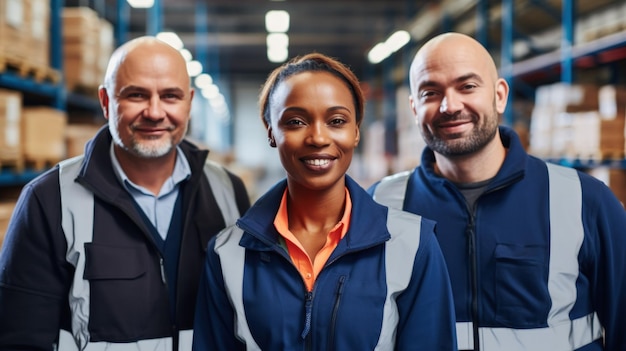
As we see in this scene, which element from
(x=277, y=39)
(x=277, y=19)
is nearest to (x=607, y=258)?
(x=277, y=19)

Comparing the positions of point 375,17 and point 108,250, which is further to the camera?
point 375,17

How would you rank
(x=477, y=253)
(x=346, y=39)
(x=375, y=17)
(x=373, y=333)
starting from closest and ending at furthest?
1. (x=373, y=333)
2. (x=477, y=253)
3. (x=375, y=17)
4. (x=346, y=39)

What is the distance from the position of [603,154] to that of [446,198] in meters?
4.33

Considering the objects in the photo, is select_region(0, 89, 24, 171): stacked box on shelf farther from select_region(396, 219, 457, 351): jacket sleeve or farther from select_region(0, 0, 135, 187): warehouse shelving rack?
select_region(396, 219, 457, 351): jacket sleeve

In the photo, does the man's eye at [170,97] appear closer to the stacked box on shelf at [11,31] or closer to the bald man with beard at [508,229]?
the bald man with beard at [508,229]

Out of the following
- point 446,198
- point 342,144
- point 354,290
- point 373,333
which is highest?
point 342,144

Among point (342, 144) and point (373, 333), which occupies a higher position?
point (342, 144)

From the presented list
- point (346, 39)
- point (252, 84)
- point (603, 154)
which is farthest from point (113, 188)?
point (252, 84)

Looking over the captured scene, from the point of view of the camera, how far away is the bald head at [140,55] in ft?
8.47

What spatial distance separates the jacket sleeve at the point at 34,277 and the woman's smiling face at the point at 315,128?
107cm

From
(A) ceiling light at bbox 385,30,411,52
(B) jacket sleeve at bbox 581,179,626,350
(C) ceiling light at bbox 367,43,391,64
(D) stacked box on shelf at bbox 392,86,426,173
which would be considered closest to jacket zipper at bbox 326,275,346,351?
(B) jacket sleeve at bbox 581,179,626,350

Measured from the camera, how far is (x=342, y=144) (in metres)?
2.00

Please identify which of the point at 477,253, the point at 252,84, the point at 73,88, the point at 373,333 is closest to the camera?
the point at 373,333

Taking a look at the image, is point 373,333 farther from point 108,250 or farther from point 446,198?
point 108,250
